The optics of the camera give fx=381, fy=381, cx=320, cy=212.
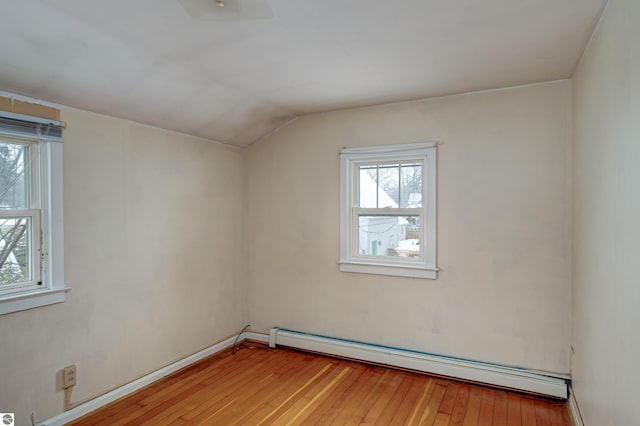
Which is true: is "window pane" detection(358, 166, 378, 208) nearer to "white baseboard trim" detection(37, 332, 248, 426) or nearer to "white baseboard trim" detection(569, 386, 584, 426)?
"white baseboard trim" detection(37, 332, 248, 426)

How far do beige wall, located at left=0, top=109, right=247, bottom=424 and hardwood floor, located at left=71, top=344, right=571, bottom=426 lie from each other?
1.10ft

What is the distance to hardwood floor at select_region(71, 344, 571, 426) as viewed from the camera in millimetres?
2652

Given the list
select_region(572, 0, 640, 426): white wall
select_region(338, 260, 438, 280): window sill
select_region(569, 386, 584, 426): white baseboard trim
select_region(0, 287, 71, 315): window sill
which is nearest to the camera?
select_region(572, 0, 640, 426): white wall

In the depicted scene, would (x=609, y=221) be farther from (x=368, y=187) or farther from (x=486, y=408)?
(x=368, y=187)

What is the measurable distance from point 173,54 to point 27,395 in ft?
7.67

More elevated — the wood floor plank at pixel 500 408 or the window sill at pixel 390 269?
the window sill at pixel 390 269

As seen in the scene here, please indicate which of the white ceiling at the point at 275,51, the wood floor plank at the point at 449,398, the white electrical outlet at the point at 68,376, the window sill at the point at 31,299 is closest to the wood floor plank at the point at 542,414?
the wood floor plank at the point at 449,398

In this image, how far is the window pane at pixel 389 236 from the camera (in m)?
3.55

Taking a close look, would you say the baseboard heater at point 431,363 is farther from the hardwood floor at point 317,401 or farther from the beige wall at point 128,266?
the beige wall at point 128,266

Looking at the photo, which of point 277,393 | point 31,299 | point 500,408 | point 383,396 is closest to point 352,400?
point 383,396

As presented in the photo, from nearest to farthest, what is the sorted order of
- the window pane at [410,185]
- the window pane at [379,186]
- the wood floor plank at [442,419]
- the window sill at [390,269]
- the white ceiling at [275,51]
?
the white ceiling at [275,51]
the wood floor plank at [442,419]
the window sill at [390,269]
the window pane at [410,185]
the window pane at [379,186]

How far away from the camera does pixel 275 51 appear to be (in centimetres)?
239

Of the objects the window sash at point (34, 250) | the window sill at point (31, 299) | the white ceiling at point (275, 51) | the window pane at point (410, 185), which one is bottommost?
the window sill at point (31, 299)

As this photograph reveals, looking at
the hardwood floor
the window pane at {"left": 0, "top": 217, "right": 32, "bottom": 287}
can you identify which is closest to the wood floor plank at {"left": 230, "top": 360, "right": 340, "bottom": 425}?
the hardwood floor
